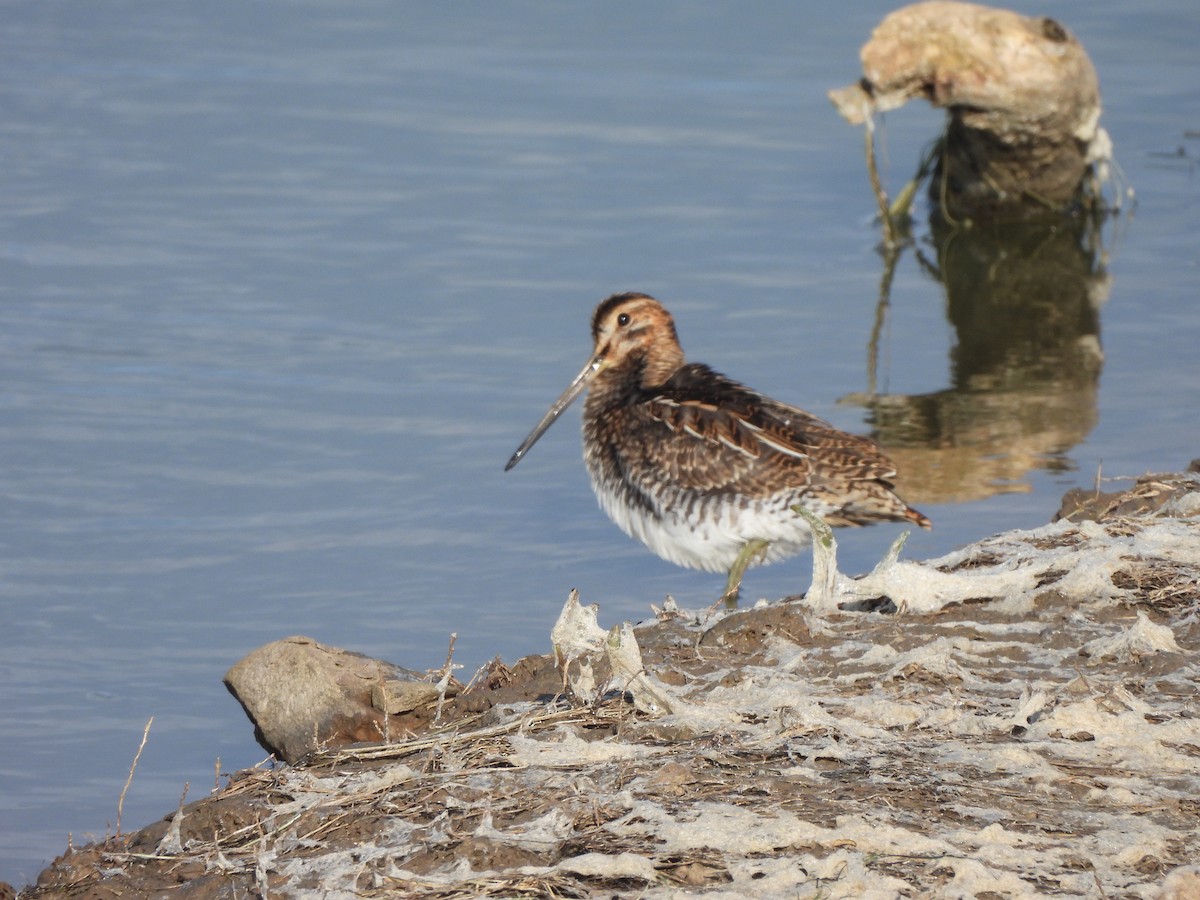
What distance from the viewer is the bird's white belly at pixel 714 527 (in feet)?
22.9

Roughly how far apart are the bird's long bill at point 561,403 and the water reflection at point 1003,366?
1.56m

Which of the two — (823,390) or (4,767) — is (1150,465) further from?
(4,767)

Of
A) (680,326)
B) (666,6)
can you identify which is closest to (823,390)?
(680,326)

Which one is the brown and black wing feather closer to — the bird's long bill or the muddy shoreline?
the bird's long bill

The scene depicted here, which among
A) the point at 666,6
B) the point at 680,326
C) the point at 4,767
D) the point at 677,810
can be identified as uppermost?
the point at 666,6

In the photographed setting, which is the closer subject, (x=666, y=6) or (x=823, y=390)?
(x=823, y=390)

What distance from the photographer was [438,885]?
12.9 feet

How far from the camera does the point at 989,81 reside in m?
12.4

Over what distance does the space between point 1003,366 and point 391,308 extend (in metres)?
3.73

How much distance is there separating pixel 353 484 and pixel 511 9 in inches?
391

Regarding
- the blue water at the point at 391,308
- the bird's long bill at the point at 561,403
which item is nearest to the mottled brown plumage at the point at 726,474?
the blue water at the point at 391,308

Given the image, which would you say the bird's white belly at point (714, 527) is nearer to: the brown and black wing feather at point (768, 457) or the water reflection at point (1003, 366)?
the brown and black wing feather at point (768, 457)

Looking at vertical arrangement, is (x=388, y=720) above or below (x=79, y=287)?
below

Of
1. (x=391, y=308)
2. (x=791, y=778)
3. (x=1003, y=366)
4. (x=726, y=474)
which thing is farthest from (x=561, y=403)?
(x=791, y=778)
